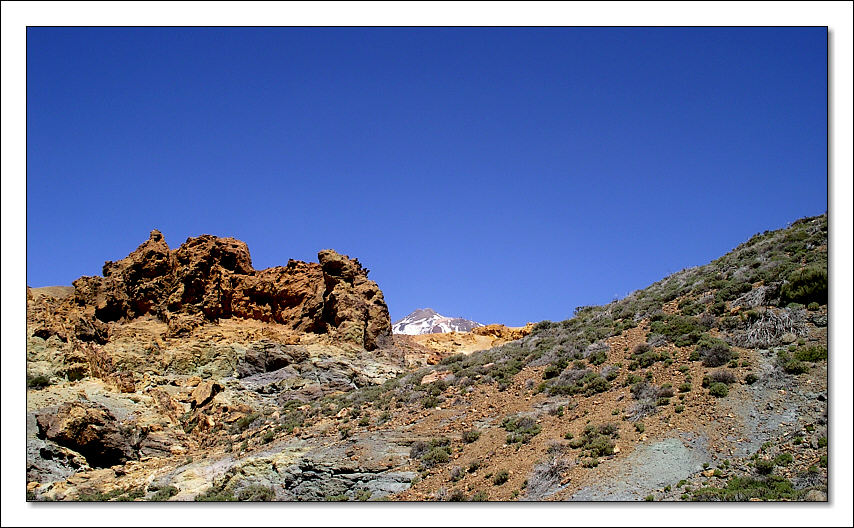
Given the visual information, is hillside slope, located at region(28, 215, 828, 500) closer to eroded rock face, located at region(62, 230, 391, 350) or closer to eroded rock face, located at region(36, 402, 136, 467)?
eroded rock face, located at region(36, 402, 136, 467)

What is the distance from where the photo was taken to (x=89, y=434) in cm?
1952

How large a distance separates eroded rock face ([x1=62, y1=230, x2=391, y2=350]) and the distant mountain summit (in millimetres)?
48895

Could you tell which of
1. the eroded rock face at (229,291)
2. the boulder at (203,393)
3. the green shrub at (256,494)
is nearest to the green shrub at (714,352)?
the green shrub at (256,494)

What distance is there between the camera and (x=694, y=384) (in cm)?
1420

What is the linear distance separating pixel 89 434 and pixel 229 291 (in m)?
18.5

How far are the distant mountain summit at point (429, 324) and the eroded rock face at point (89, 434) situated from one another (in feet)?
223

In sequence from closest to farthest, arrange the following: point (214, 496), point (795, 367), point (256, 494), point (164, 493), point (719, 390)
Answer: point (795, 367) → point (719, 390) → point (256, 494) → point (214, 496) → point (164, 493)

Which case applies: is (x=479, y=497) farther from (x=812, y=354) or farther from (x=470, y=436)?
(x=812, y=354)

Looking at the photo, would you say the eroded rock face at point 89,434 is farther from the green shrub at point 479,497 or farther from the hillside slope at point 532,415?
the green shrub at point 479,497

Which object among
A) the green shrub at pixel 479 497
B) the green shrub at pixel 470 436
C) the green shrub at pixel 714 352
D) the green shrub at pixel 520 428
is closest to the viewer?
the green shrub at pixel 479 497

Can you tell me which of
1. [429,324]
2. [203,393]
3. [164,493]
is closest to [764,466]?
[164,493]

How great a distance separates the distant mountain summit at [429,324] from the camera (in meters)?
89.2

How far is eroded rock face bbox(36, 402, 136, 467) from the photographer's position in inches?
757

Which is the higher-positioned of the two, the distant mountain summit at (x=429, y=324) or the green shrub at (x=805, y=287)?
the green shrub at (x=805, y=287)
